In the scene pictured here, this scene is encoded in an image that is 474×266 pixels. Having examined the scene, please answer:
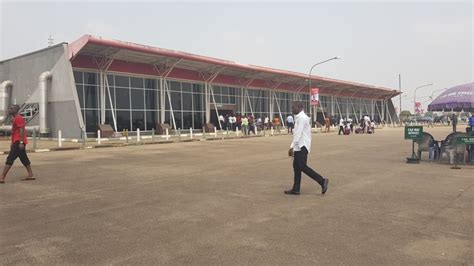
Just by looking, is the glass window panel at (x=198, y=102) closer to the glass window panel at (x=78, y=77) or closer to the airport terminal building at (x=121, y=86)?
the airport terminal building at (x=121, y=86)

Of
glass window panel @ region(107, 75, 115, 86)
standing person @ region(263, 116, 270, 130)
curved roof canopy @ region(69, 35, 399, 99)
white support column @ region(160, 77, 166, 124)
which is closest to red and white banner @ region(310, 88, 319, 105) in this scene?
curved roof canopy @ region(69, 35, 399, 99)

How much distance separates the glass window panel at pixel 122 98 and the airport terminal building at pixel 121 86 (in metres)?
0.08

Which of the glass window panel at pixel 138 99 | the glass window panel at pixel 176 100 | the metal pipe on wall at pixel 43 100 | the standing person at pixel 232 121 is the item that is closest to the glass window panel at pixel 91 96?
the metal pipe on wall at pixel 43 100

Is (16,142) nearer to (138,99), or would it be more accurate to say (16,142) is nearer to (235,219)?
(235,219)

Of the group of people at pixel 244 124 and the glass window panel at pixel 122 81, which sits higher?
the glass window panel at pixel 122 81

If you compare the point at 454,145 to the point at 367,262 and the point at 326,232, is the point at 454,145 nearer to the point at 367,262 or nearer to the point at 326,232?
the point at 326,232

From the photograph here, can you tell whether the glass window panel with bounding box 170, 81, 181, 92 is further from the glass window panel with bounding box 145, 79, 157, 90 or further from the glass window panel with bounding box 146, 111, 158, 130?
the glass window panel with bounding box 146, 111, 158, 130

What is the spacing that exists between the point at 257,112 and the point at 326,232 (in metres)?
40.9

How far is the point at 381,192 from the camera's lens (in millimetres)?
8047

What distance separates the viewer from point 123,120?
31969 mm

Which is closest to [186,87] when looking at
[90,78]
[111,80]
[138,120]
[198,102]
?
[198,102]

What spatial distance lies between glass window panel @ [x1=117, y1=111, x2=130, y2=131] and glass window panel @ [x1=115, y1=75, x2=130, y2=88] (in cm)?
216

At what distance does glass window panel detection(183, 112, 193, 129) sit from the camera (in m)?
37.0

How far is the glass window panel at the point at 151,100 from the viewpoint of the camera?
33950 mm
